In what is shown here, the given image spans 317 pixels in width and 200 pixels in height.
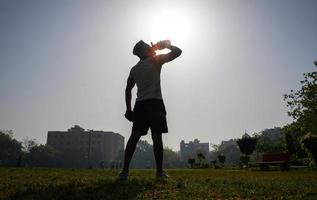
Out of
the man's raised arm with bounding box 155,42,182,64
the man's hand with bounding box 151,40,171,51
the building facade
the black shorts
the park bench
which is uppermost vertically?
the building facade

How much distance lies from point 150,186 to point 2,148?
139 metres

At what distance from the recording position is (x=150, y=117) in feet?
19.4

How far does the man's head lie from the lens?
6.44 m

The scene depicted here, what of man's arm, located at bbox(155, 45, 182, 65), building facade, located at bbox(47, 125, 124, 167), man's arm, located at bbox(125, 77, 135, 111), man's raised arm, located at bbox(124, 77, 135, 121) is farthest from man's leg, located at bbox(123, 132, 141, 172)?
building facade, located at bbox(47, 125, 124, 167)

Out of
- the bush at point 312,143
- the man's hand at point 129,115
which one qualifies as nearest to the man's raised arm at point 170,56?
the man's hand at point 129,115

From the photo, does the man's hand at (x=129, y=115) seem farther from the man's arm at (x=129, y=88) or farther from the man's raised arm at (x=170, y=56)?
the man's raised arm at (x=170, y=56)

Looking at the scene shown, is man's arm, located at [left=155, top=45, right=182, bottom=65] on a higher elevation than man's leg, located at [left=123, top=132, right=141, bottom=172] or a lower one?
higher

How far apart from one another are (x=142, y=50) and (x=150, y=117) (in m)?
1.59

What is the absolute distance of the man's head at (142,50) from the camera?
644cm

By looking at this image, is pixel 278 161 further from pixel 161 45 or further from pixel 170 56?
pixel 161 45

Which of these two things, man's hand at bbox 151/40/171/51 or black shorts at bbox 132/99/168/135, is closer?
black shorts at bbox 132/99/168/135

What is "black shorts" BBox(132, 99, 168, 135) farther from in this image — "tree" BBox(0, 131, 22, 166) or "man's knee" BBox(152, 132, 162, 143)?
"tree" BBox(0, 131, 22, 166)

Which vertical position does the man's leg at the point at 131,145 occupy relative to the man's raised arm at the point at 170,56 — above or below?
below

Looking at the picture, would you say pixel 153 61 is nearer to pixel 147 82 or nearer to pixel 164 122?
pixel 147 82
